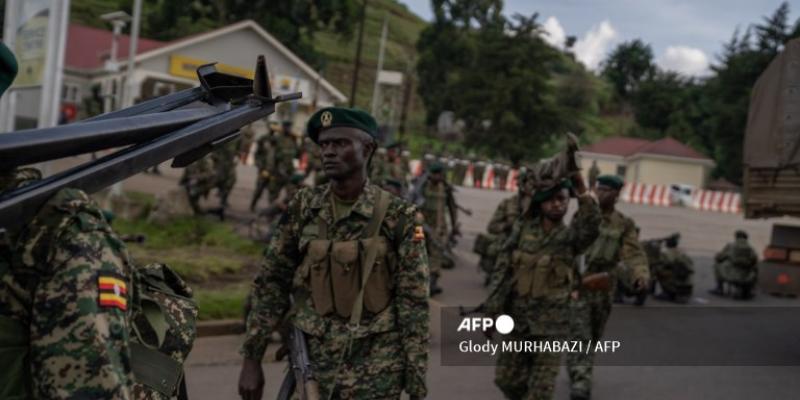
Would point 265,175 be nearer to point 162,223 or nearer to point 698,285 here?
point 162,223

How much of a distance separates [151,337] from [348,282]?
4.90 feet

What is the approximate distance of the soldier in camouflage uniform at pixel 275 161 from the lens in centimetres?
1543

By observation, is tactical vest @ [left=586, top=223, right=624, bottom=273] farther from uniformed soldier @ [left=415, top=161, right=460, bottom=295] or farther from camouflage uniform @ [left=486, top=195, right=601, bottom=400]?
uniformed soldier @ [left=415, top=161, right=460, bottom=295]

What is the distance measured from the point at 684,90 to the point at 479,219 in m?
53.5

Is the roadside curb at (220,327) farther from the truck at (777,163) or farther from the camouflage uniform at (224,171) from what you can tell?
the camouflage uniform at (224,171)

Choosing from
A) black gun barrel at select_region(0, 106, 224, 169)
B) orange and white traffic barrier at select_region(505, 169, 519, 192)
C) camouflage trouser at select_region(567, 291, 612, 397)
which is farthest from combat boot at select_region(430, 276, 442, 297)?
orange and white traffic barrier at select_region(505, 169, 519, 192)

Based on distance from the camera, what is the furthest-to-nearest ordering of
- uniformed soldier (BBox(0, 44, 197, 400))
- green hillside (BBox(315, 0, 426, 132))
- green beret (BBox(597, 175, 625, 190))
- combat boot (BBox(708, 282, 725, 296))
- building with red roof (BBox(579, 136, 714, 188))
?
green hillside (BBox(315, 0, 426, 132)) → building with red roof (BBox(579, 136, 714, 188)) → combat boot (BBox(708, 282, 725, 296)) → green beret (BBox(597, 175, 625, 190)) → uniformed soldier (BBox(0, 44, 197, 400))

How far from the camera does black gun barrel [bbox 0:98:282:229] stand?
1712 mm

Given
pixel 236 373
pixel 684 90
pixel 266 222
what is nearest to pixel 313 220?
pixel 236 373

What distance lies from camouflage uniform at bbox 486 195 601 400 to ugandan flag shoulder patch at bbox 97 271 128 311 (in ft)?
12.5

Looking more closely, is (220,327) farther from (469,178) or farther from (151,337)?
(469,178)

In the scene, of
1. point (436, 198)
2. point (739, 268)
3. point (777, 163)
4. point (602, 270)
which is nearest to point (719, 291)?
point (739, 268)

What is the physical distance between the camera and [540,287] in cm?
546

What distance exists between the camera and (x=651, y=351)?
8281 millimetres
